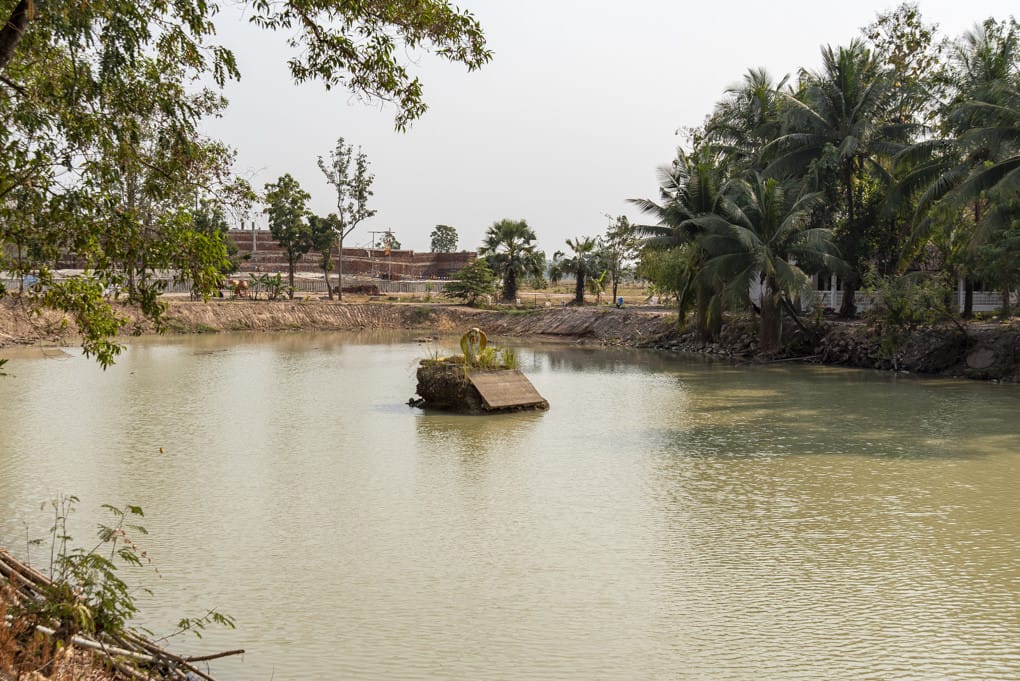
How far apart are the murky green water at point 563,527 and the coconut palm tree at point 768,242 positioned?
8604 mm

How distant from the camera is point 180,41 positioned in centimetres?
783

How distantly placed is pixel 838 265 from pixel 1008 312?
4860 mm

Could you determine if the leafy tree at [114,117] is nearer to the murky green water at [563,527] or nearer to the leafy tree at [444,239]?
the murky green water at [563,527]

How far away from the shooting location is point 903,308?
25.8 m

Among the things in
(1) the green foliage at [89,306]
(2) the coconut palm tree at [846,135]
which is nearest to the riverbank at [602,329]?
(2) the coconut palm tree at [846,135]

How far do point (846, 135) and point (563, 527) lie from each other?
2399cm

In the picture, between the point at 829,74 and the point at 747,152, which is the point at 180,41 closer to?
the point at 829,74

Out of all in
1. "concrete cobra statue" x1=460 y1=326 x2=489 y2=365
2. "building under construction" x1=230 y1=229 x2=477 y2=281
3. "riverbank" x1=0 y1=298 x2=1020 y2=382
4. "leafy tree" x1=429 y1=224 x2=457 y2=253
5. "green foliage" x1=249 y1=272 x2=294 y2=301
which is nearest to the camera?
"concrete cobra statue" x1=460 y1=326 x2=489 y2=365

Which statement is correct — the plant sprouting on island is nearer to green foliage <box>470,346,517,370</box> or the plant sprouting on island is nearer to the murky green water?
the murky green water

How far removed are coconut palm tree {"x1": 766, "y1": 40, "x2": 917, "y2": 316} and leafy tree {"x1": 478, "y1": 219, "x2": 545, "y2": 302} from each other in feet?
58.3

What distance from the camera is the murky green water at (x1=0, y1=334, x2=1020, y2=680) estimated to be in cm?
684

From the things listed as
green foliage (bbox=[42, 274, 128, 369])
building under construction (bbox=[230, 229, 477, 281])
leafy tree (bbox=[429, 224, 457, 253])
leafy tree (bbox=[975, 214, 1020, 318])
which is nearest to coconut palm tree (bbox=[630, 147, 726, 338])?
leafy tree (bbox=[975, 214, 1020, 318])

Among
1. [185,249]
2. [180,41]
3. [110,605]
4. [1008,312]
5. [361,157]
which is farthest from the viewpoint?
[361,157]

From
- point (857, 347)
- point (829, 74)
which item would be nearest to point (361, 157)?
point (829, 74)
